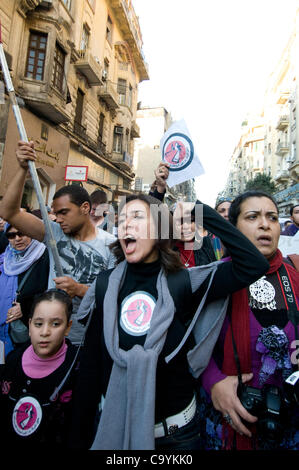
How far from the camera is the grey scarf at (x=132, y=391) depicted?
1297 millimetres

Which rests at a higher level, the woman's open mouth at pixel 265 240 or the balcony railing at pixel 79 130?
the balcony railing at pixel 79 130

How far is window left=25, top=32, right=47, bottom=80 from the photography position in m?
11.9

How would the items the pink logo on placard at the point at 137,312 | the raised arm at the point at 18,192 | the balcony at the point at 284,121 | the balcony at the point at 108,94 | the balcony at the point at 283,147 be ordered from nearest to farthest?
the pink logo on placard at the point at 137,312 < the raised arm at the point at 18,192 < the balcony at the point at 108,94 < the balcony at the point at 284,121 < the balcony at the point at 283,147

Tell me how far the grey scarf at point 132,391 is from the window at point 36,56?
541 inches

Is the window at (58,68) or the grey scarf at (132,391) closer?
the grey scarf at (132,391)

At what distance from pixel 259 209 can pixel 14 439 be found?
2268 millimetres

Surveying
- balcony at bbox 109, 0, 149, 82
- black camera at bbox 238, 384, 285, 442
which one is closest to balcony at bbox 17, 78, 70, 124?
balcony at bbox 109, 0, 149, 82

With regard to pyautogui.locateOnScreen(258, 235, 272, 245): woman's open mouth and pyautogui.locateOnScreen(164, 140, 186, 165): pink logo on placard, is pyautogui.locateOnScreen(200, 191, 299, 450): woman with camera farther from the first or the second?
pyautogui.locateOnScreen(164, 140, 186, 165): pink logo on placard

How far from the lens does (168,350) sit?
145 cm

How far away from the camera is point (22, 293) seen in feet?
8.78

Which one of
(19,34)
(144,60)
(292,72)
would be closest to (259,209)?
(19,34)

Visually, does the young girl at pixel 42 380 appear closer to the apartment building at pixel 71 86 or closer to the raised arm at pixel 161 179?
the raised arm at pixel 161 179

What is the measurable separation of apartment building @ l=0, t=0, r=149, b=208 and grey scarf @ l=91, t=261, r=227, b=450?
10485mm

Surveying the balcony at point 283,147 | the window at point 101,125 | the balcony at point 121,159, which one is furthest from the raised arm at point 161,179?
the balcony at point 283,147
